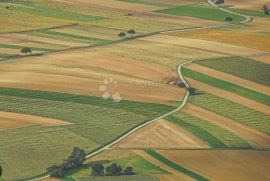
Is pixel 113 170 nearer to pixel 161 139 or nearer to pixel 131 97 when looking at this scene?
pixel 161 139

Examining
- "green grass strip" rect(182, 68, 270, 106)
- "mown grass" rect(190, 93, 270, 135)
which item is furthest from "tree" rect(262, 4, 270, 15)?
"mown grass" rect(190, 93, 270, 135)

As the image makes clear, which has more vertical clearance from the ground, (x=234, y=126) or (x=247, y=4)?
(x=247, y=4)

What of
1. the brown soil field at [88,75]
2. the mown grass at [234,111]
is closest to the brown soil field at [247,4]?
the brown soil field at [88,75]

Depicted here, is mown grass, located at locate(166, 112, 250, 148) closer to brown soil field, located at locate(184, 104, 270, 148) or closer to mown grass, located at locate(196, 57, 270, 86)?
brown soil field, located at locate(184, 104, 270, 148)

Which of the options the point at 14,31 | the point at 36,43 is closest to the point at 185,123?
the point at 36,43

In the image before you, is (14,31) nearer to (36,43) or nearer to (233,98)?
(36,43)

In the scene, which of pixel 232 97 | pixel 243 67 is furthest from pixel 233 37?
pixel 232 97
